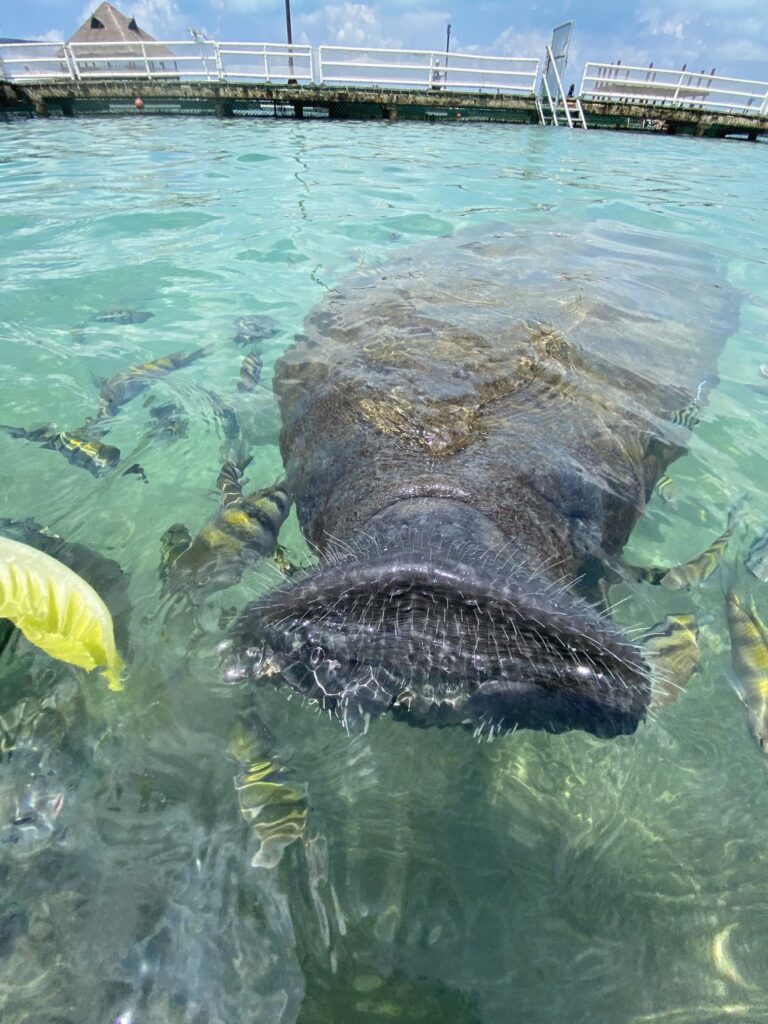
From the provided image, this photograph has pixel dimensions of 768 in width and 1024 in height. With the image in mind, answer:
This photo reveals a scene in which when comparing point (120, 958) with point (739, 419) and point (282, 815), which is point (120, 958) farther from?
point (739, 419)

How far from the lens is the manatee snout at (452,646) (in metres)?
1.79

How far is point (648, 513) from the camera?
386cm

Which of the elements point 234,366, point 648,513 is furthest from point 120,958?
point 234,366

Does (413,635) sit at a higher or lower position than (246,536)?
higher

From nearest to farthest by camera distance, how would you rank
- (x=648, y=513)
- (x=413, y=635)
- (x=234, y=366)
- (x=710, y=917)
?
(x=413, y=635)
(x=710, y=917)
(x=648, y=513)
(x=234, y=366)

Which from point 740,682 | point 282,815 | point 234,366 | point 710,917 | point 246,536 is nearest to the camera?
point 710,917

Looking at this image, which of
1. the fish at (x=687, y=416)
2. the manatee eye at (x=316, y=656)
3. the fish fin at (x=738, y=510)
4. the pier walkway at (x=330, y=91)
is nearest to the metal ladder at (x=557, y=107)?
the pier walkway at (x=330, y=91)

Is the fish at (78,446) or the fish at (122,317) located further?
the fish at (122,317)

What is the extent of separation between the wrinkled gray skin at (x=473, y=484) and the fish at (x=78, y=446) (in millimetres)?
1252

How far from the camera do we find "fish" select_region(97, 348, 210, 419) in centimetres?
489

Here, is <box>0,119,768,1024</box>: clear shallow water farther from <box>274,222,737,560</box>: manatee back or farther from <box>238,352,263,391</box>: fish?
<box>238,352,263,391</box>: fish

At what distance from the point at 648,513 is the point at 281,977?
10.2 feet

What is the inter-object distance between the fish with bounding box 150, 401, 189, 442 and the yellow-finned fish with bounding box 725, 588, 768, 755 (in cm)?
372

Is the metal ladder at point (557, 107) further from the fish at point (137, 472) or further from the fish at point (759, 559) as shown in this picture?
the fish at point (137, 472)
